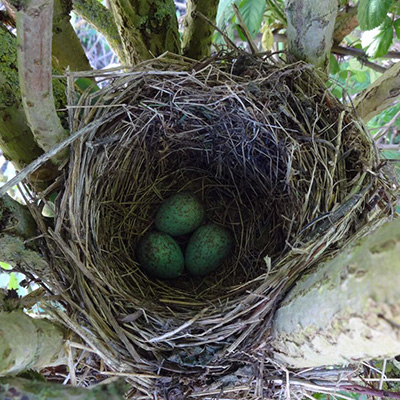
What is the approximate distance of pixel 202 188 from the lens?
1.71 meters

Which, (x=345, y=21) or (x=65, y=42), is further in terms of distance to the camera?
(x=345, y=21)

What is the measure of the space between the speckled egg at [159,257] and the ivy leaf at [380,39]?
0.93 meters

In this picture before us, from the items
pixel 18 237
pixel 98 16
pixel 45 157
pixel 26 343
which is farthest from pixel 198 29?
pixel 26 343

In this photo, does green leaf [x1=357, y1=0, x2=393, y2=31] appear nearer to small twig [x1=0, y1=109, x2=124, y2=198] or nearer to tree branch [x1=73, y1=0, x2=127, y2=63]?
small twig [x1=0, y1=109, x2=124, y2=198]

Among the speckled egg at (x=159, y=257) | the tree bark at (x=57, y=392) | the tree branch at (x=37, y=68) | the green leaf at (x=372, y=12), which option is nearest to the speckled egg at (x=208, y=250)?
the speckled egg at (x=159, y=257)

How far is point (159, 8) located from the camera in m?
1.30

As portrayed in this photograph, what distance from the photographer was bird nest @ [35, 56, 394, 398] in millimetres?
1013

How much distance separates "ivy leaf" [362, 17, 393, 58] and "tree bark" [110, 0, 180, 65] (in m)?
0.60

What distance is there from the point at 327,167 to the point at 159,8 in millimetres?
704

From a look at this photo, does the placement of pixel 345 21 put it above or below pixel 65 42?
below

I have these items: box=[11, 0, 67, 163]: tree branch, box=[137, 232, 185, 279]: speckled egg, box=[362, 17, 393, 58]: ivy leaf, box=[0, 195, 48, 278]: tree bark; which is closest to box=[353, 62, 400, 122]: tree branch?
box=[362, 17, 393, 58]: ivy leaf

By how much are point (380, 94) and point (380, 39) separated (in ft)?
0.59

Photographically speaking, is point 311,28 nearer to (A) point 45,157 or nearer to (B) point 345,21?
(B) point 345,21

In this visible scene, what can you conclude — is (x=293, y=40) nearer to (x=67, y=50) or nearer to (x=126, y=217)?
(x=67, y=50)
